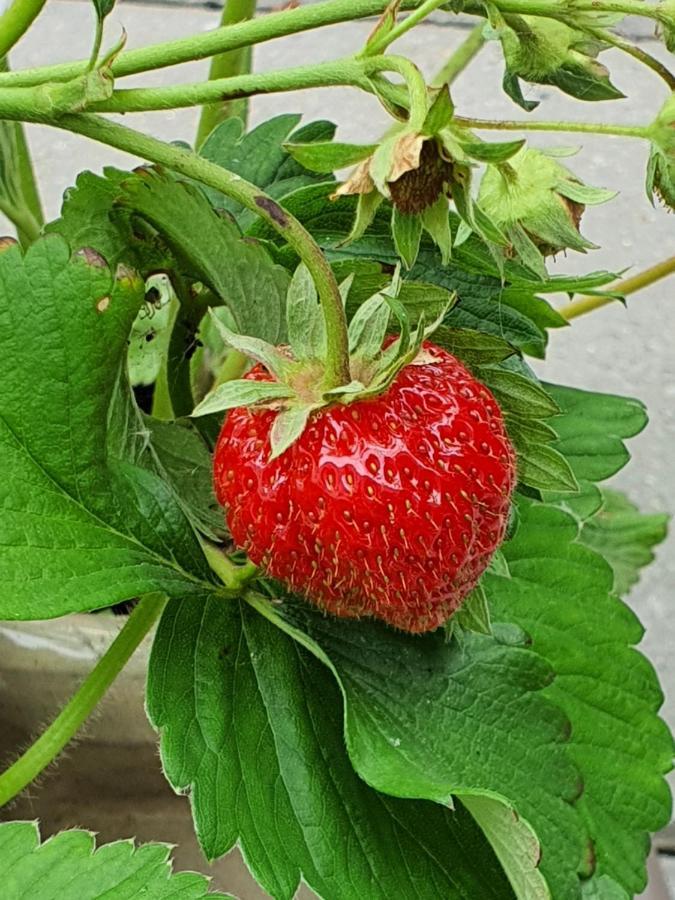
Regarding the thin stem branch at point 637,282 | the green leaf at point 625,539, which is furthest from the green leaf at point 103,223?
the green leaf at point 625,539

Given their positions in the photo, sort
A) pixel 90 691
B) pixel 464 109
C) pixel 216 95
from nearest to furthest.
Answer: pixel 216 95 → pixel 90 691 → pixel 464 109

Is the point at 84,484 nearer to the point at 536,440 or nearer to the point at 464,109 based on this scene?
the point at 536,440

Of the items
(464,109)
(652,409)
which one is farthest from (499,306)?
(464,109)

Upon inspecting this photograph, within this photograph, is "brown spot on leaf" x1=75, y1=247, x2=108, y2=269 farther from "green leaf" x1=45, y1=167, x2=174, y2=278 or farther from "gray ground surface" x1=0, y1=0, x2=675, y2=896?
"gray ground surface" x1=0, y1=0, x2=675, y2=896

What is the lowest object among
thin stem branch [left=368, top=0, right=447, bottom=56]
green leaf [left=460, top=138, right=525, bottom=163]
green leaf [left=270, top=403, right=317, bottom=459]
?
green leaf [left=270, top=403, right=317, bottom=459]

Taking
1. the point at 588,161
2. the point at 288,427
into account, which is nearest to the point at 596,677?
the point at 288,427

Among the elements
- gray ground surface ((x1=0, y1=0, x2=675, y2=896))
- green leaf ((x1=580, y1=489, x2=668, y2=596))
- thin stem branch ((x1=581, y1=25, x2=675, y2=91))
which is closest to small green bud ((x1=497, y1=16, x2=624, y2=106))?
thin stem branch ((x1=581, y1=25, x2=675, y2=91))
